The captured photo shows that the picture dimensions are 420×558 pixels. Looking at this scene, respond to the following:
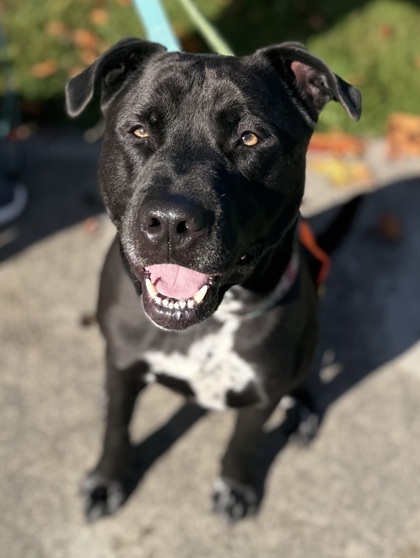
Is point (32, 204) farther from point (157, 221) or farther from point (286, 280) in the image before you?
point (157, 221)

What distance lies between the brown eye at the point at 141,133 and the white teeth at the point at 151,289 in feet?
1.62

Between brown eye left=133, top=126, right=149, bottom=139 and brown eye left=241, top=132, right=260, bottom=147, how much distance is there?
33 cm

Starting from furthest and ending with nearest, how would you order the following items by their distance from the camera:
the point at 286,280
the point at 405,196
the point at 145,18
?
the point at 405,196, the point at 145,18, the point at 286,280

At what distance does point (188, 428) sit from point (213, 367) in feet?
3.14

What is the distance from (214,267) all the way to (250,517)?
5.41 ft

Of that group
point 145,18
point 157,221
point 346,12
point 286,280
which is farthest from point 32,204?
point 346,12

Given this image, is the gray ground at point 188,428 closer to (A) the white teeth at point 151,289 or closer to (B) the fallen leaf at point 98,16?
(A) the white teeth at point 151,289

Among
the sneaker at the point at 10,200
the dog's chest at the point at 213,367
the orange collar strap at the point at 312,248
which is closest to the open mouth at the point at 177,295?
the dog's chest at the point at 213,367

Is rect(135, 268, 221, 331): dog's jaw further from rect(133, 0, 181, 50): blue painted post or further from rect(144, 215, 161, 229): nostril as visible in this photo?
rect(133, 0, 181, 50): blue painted post

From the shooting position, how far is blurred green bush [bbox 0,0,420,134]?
17.6ft

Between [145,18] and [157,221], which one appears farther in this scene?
[145,18]

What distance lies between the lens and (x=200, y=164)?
7.86ft

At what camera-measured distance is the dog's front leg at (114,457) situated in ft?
10.5

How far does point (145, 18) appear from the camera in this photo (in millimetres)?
3459
